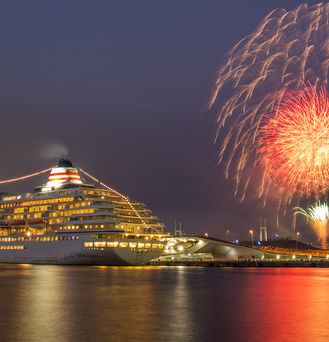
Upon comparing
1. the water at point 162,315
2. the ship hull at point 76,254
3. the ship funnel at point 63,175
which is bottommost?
the water at point 162,315

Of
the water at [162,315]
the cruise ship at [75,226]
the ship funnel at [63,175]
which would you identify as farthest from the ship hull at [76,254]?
the water at [162,315]

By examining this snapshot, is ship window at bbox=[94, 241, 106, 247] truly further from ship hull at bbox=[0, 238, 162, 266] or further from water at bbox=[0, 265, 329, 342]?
water at bbox=[0, 265, 329, 342]

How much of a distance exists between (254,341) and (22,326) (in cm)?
822

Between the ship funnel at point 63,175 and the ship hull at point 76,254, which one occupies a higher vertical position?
the ship funnel at point 63,175

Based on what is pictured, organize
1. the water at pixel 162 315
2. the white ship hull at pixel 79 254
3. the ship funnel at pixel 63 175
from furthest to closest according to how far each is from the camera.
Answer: the ship funnel at pixel 63 175, the white ship hull at pixel 79 254, the water at pixel 162 315

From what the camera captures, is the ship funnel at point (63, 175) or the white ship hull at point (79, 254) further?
the ship funnel at point (63, 175)

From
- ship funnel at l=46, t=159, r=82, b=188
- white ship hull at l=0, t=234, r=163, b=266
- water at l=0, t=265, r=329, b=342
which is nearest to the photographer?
water at l=0, t=265, r=329, b=342

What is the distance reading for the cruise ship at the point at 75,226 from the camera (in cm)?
8450

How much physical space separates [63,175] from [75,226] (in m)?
16.2

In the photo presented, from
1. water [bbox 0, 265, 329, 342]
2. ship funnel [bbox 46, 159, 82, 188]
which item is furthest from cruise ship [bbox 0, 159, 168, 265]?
water [bbox 0, 265, 329, 342]

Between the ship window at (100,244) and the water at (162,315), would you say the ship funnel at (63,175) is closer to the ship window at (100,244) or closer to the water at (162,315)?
the ship window at (100,244)

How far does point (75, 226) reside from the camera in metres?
87.9

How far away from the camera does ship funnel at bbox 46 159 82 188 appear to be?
331 feet

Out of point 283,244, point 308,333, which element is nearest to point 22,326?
point 308,333
